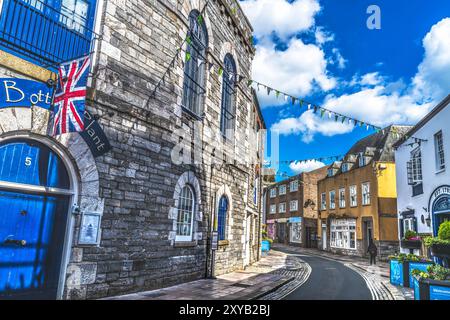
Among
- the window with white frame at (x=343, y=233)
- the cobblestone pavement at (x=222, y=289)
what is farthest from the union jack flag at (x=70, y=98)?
the window with white frame at (x=343, y=233)

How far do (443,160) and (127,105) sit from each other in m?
12.6

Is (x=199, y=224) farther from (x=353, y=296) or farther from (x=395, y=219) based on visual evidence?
(x=395, y=219)

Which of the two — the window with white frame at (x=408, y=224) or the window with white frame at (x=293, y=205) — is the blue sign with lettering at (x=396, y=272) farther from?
the window with white frame at (x=293, y=205)

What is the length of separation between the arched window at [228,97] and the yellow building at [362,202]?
417 inches

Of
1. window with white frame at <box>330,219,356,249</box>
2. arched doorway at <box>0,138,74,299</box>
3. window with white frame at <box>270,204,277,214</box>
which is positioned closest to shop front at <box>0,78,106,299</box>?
arched doorway at <box>0,138,74,299</box>

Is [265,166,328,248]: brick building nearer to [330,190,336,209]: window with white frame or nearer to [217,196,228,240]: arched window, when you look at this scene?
[330,190,336,209]: window with white frame

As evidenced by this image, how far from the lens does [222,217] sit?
470 inches

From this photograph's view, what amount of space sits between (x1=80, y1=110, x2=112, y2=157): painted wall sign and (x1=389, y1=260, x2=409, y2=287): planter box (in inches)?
377

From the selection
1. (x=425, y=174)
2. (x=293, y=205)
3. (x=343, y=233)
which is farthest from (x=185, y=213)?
(x=293, y=205)

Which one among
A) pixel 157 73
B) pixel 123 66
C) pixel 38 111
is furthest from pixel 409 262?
pixel 38 111

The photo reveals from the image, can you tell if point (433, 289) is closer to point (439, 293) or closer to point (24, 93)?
point (439, 293)

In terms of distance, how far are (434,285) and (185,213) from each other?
240 inches

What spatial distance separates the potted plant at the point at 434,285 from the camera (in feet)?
19.1

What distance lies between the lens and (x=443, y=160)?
13.5 meters
